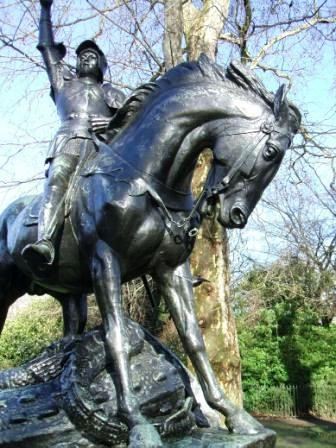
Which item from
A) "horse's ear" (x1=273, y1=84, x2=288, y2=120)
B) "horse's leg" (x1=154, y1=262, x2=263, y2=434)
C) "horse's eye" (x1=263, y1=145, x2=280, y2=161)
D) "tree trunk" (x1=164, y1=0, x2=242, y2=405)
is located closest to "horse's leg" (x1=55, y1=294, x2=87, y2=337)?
"horse's leg" (x1=154, y1=262, x2=263, y2=434)

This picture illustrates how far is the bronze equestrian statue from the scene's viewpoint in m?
3.46

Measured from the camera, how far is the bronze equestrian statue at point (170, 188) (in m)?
3.46

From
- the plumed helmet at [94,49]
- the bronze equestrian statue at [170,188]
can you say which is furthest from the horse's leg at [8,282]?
the plumed helmet at [94,49]

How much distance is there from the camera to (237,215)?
345 cm

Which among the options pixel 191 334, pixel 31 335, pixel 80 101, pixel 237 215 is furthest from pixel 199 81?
pixel 31 335

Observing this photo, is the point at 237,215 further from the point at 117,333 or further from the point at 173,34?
the point at 173,34

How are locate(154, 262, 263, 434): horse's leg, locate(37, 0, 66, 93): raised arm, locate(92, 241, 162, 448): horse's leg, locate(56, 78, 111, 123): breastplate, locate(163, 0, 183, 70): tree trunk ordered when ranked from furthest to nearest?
locate(163, 0, 183, 70): tree trunk → locate(37, 0, 66, 93): raised arm → locate(56, 78, 111, 123): breastplate → locate(154, 262, 263, 434): horse's leg → locate(92, 241, 162, 448): horse's leg

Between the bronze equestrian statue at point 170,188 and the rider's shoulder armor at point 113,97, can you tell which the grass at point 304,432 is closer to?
the bronze equestrian statue at point 170,188

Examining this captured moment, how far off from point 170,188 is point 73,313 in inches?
53.0

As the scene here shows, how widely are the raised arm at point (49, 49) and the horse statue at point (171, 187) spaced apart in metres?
0.79

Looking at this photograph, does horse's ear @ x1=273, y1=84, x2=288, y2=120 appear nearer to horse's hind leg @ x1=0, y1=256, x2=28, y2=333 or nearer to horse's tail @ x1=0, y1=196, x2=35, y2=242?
horse's tail @ x1=0, y1=196, x2=35, y2=242

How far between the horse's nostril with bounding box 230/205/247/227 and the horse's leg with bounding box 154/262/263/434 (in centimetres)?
55

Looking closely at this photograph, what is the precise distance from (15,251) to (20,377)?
83 centimetres


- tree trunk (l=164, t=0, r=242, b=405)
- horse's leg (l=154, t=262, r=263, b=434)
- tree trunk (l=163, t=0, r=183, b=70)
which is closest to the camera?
horse's leg (l=154, t=262, r=263, b=434)
